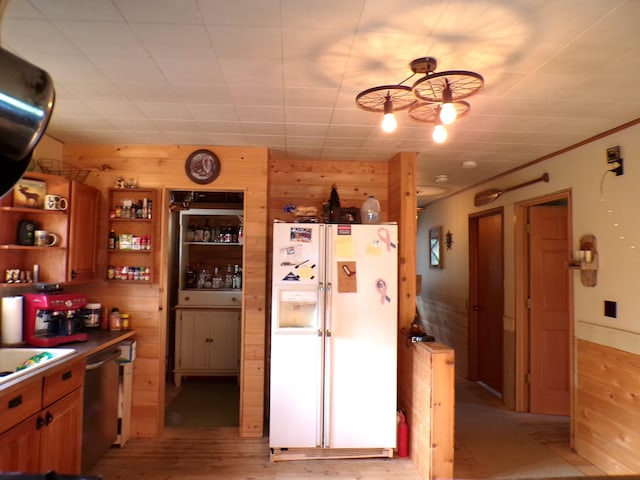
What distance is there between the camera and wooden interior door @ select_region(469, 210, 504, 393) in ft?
14.4

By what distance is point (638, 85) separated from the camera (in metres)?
2.06

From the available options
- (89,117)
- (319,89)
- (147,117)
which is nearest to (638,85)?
(319,89)

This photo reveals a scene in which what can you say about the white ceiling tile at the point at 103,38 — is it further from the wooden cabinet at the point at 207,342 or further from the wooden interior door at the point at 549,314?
the wooden interior door at the point at 549,314

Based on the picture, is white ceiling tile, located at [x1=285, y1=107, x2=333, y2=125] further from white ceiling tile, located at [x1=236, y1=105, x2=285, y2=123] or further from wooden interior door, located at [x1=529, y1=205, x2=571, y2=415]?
wooden interior door, located at [x1=529, y1=205, x2=571, y2=415]

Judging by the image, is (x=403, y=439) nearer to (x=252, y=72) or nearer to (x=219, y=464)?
(x=219, y=464)

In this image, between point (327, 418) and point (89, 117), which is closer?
point (89, 117)

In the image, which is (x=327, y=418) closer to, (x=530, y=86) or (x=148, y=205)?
(x=148, y=205)

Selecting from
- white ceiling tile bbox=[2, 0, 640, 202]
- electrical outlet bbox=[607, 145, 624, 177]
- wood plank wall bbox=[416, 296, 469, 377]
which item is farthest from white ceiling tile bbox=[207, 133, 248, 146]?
wood plank wall bbox=[416, 296, 469, 377]

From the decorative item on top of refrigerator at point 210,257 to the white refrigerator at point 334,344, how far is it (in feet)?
4.93

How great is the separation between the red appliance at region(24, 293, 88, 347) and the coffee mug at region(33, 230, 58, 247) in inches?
13.3

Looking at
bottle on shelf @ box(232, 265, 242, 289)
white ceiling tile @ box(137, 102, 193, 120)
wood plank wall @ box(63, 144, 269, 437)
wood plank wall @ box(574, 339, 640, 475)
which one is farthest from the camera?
bottle on shelf @ box(232, 265, 242, 289)

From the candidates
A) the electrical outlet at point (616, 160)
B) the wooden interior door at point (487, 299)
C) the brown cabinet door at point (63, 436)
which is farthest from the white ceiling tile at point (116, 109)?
the wooden interior door at point (487, 299)

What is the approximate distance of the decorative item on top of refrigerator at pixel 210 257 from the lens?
175 inches

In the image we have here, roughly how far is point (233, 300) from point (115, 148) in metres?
1.95
